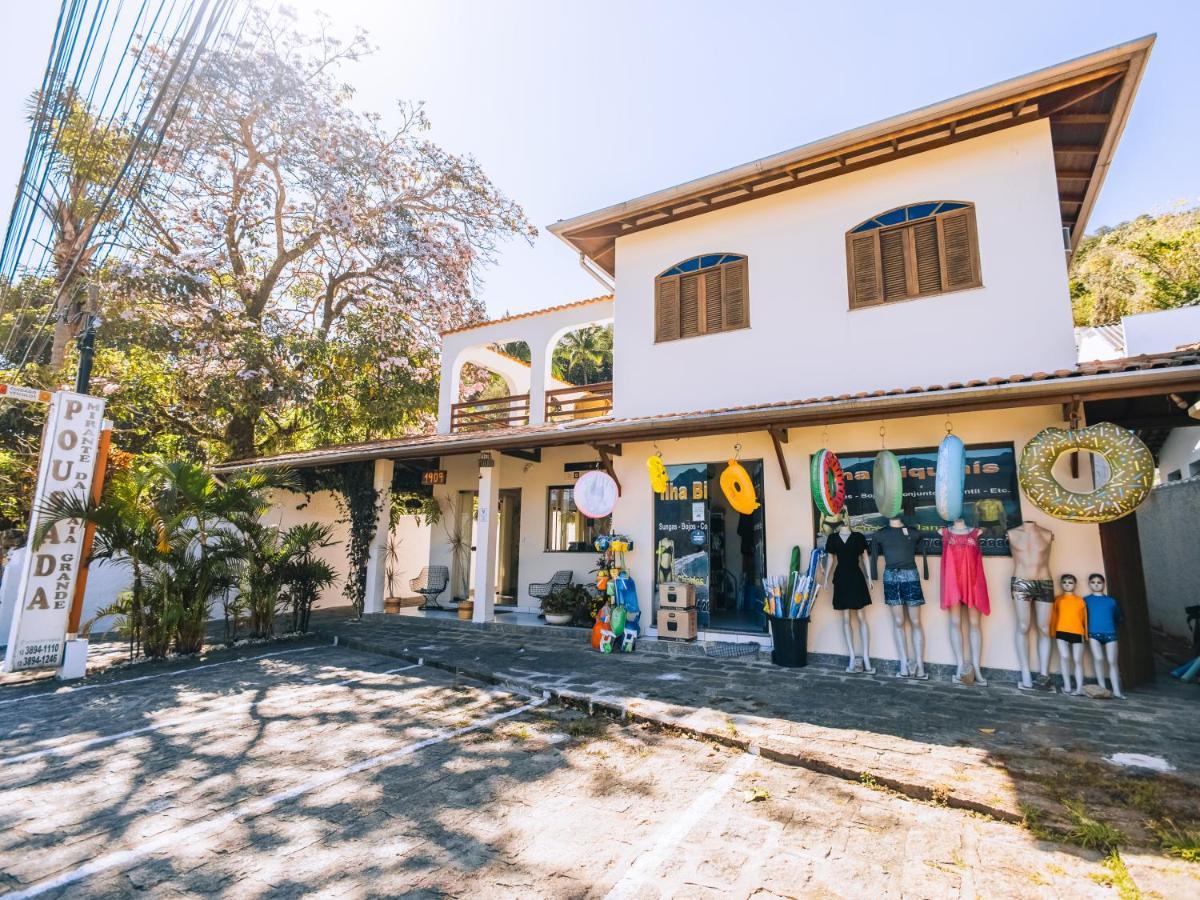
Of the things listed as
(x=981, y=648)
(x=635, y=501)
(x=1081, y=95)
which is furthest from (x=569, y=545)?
(x=1081, y=95)

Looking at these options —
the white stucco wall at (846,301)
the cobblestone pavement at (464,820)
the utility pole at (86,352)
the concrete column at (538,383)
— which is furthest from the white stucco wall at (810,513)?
the utility pole at (86,352)

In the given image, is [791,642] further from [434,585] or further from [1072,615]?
[434,585]

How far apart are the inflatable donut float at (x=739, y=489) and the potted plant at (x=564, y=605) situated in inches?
137

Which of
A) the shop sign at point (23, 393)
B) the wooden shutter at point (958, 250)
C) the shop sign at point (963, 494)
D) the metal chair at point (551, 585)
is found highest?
the wooden shutter at point (958, 250)

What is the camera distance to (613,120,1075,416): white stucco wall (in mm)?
6586

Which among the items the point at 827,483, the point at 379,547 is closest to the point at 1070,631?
the point at 827,483

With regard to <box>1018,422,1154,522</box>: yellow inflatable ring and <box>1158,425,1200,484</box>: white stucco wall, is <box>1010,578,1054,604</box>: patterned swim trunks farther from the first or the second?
<box>1158,425,1200,484</box>: white stucco wall

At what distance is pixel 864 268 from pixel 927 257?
71 cm

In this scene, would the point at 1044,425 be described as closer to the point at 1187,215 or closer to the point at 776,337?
the point at 776,337

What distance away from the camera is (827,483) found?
626 cm

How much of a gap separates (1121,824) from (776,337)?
6.04 metres

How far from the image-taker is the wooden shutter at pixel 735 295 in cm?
833

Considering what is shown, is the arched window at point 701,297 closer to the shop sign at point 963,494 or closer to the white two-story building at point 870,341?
the white two-story building at point 870,341

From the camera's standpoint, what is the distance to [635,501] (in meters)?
8.55
